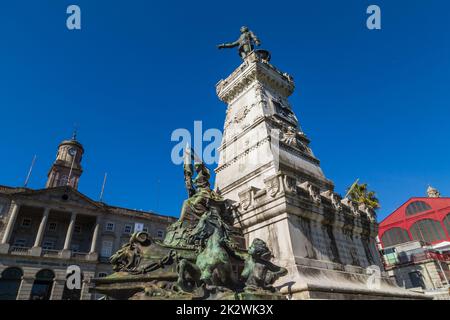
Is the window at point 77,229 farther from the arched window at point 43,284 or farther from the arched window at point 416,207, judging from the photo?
the arched window at point 416,207

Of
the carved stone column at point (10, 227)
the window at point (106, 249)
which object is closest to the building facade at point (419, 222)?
the window at point (106, 249)

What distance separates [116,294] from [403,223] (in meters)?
55.4

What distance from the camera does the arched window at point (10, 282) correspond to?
34.3 meters

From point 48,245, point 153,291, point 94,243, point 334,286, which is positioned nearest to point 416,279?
point 334,286

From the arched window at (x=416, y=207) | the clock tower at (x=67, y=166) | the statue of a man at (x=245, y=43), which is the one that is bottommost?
the arched window at (x=416, y=207)

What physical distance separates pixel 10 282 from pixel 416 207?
213 ft

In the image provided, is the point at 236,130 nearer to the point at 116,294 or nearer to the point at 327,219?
the point at 327,219

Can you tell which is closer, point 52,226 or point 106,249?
point 52,226

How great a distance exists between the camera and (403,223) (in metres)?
49.4

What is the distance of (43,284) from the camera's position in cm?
3712

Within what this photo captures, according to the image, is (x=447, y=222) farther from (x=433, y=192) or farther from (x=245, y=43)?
(x=245, y=43)

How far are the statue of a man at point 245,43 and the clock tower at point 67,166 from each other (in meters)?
43.8
